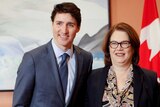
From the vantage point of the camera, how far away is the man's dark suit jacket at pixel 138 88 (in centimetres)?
160

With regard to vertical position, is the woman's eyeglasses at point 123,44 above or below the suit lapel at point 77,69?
above

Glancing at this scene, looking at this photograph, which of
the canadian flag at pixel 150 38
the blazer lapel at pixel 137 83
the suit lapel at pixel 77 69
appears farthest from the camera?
the canadian flag at pixel 150 38

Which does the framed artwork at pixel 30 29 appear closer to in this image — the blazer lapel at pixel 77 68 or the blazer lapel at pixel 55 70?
the blazer lapel at pixel 77 68

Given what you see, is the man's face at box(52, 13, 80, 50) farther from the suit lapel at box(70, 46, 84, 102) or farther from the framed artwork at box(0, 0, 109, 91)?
the framed artwork at box(0, 0, 109, 91)

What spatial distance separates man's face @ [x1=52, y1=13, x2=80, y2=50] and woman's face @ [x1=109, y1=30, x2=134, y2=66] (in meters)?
0.24

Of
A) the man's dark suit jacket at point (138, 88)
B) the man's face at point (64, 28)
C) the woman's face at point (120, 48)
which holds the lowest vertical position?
the man's dark suit jacket at point (138, 88)

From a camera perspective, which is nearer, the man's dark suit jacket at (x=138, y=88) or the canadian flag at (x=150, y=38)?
the man's dark suit jacket at (x=138, y=88)

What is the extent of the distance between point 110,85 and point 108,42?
0.88 ft

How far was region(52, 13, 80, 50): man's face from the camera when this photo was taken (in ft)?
5.29

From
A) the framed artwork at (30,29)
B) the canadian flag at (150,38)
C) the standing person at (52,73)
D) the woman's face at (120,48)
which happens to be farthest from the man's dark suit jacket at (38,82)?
the canadian flag at (150,38)

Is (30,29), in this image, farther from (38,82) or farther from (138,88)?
(138,88)

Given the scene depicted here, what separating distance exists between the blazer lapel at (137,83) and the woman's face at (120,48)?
0.32ft

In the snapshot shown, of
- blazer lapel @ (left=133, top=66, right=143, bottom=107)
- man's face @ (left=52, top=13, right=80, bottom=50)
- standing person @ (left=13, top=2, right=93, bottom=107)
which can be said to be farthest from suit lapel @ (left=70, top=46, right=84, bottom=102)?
blazer lapel @ (left=133, top=66, right=143, bottom=107)

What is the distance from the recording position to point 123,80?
1.68 metres
